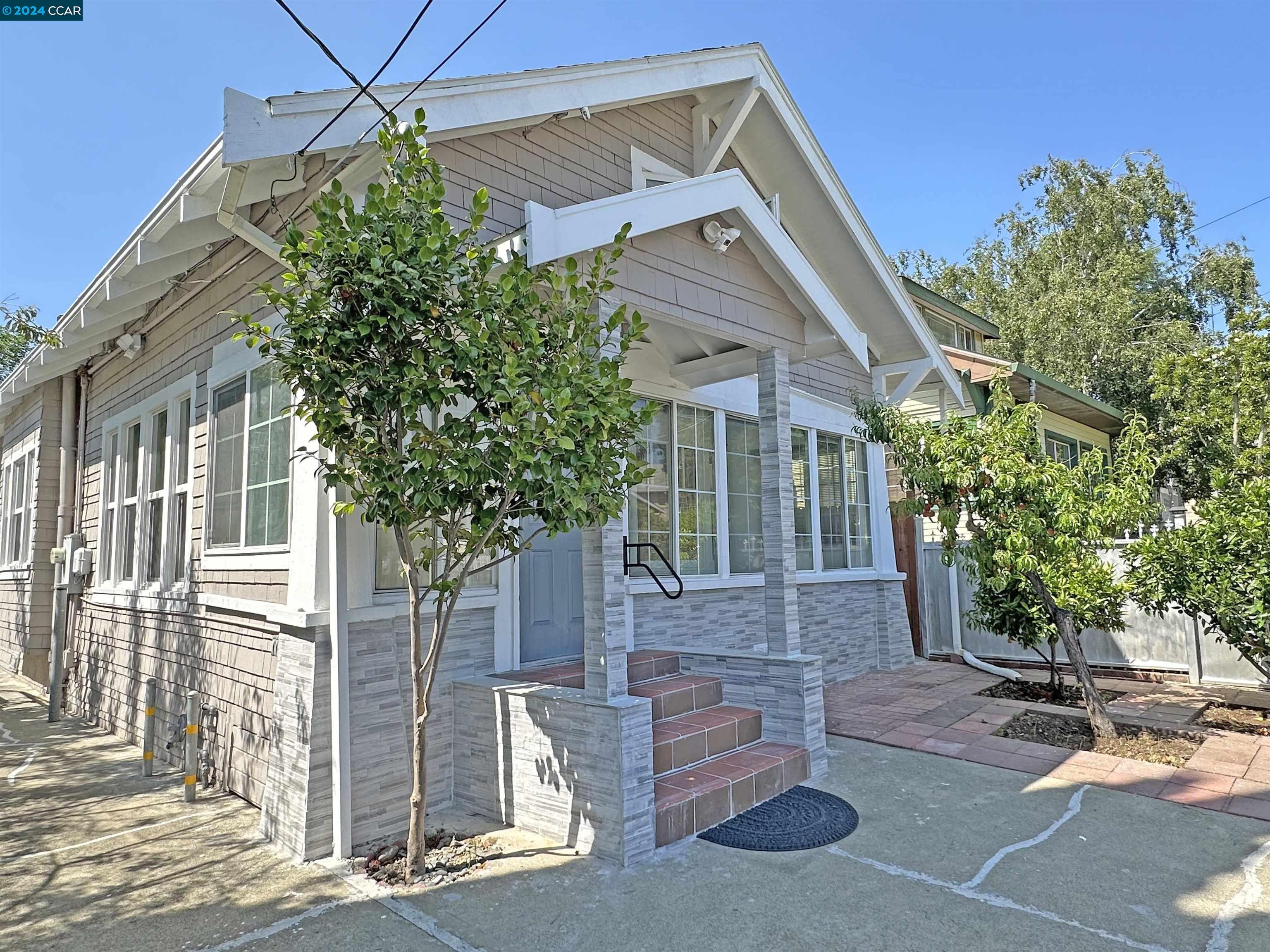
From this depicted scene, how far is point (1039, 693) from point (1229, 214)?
19.6m

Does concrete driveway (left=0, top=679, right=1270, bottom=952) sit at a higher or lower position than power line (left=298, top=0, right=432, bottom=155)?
lower

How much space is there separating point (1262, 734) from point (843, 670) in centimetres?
371

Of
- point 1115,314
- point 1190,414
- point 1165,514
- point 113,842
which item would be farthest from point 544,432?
point 1115,314

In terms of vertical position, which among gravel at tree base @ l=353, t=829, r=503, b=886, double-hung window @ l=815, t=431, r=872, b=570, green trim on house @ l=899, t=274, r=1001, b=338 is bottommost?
gravel at tree base @ l=353, t=829, r=503, b=886

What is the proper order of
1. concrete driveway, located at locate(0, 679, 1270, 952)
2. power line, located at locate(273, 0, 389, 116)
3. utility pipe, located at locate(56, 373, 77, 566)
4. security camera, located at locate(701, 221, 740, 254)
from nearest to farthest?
concrete driveway, located at locate(0, 679, 1270, 952) → power line, located at locate(273, 0, 389, 116) → security camera, located at locate(701, 221, 740, 254) → utility pipe, located at locate(56, 373, 77, 566)

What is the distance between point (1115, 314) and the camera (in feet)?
62.2

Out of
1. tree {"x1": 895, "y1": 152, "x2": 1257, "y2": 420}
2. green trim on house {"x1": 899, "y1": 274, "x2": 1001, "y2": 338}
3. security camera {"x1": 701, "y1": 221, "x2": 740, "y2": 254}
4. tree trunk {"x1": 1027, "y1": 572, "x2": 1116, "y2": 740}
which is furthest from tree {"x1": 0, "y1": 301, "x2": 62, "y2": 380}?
tree {"x1": 895, "y1": 152, "x2": 1257, "y2": 420}

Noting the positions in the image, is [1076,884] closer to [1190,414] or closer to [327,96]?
[327,96]

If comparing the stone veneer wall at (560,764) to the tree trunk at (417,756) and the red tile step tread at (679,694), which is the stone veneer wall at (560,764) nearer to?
the tree trunk at (417,756)

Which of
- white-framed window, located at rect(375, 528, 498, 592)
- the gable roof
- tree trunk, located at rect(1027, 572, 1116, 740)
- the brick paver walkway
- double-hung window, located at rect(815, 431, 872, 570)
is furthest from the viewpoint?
the gable roof

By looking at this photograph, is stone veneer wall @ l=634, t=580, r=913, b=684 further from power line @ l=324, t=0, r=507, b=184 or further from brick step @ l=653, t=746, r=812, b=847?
power line @ l=324, t=0, r=507, b=184

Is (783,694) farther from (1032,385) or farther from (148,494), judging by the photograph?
(1032,385)

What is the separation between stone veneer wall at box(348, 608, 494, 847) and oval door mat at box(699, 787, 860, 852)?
167cm

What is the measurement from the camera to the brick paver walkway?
475 cm
